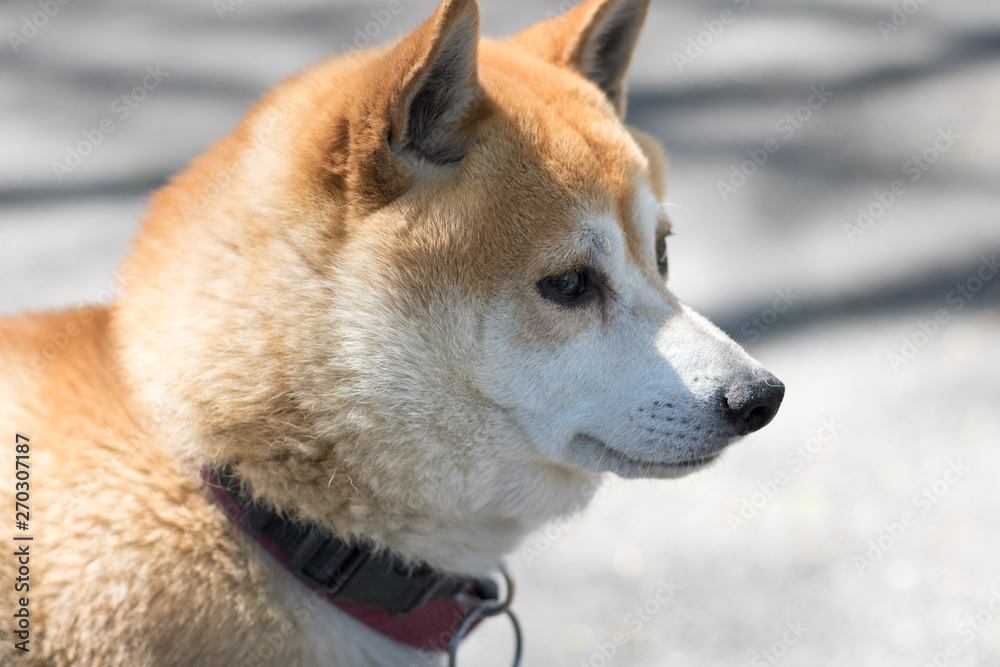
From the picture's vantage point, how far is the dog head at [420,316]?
184cm

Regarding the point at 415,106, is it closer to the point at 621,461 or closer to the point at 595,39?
the point at 595,39

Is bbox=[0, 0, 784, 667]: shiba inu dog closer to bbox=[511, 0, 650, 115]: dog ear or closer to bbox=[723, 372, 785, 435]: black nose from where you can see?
bbox=[723, 372, 785, 435]: black nose

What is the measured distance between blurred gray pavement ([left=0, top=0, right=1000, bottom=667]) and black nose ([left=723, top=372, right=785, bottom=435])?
1.96 feet

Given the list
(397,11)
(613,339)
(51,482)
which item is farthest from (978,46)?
(51,482)

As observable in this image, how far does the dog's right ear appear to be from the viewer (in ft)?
5.78

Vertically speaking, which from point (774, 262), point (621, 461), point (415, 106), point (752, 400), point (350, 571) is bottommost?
point (774, 262)

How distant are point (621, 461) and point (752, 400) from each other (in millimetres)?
339

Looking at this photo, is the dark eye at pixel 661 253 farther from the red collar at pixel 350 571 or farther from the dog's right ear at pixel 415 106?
the red collar at pixel 350 571

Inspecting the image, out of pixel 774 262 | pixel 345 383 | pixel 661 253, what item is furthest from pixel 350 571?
pixel 774 262

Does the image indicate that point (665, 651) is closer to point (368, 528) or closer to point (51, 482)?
point (368, 528)

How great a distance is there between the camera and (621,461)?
2029 millimetres

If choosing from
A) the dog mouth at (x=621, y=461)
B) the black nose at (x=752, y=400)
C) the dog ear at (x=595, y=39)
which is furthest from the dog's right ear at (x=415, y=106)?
the black nose at (x=752, y=400)

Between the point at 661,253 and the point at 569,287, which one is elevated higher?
the point at 569,287

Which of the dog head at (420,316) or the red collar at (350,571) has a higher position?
the dog head at (420,316)
